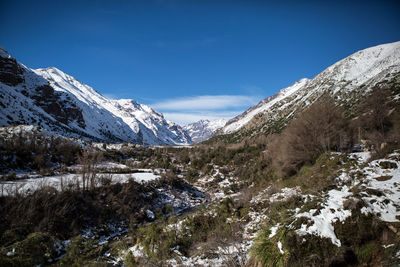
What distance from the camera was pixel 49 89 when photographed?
438ft

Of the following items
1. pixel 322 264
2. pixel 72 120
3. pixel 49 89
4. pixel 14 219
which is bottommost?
pixel 14 219

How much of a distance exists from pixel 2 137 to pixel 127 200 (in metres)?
18.7

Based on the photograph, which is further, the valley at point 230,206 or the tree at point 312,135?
the tree at point 312,135

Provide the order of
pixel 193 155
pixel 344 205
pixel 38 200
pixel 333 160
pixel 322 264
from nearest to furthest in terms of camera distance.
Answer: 1. pixel 322 264
2. pixel 344 205
3. pixel 38 200
4. pixel 333 160
5. pixel 193 155

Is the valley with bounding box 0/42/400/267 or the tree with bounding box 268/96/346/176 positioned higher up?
the tree with bounding box 268/96/346/176

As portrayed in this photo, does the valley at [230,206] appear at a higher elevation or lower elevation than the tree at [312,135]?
lower

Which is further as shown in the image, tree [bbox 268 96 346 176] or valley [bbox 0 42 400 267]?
tree [bbox 268 96 346 176]

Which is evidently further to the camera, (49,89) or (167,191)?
(49,89)

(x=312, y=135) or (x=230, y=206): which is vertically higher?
(x=312, y=135)

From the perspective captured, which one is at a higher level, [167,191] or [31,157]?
[31,157]

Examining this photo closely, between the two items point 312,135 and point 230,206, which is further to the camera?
point 312,135

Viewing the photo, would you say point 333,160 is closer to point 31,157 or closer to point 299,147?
point 299,147

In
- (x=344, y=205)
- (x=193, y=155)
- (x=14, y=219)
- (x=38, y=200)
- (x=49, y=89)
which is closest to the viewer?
(x=344, y=205)

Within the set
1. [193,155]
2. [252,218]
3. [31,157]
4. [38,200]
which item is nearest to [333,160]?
[252,218]
